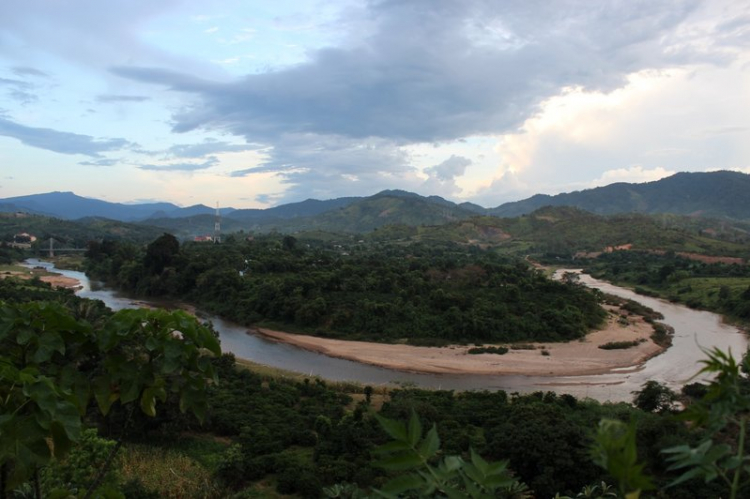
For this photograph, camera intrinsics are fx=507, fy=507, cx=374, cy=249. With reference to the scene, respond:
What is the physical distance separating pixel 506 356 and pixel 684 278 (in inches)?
1567

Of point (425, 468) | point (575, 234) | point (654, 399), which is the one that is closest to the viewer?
point (425, 468)

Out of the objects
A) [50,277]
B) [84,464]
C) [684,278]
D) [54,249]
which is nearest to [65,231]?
[54,249]

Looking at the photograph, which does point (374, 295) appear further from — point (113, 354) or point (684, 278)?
point (113, 354)

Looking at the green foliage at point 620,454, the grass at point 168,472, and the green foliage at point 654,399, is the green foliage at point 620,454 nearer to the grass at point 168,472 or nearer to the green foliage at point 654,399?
the grass at point 168,472

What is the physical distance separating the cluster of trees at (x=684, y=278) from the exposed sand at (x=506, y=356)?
48.9 feet

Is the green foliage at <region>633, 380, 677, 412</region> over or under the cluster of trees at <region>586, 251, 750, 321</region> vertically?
under

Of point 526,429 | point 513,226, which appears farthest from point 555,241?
point 526,429

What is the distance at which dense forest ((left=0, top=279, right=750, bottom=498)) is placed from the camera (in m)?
1.52

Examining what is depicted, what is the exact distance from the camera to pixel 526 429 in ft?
48.3

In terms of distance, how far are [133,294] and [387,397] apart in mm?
42693

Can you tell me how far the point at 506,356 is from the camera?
111ft

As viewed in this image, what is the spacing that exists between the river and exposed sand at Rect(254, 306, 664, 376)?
2.69ft

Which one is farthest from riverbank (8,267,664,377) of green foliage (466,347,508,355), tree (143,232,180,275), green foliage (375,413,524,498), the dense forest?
green foliage (375,413,524,498)

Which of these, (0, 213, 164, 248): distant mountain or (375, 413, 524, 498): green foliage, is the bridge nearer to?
(0, 213, 164, 248): distant mountain
